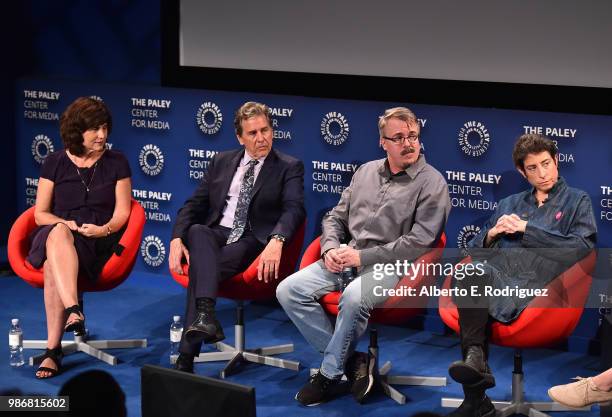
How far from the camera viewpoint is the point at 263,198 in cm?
614

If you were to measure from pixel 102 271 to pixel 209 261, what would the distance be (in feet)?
2.23

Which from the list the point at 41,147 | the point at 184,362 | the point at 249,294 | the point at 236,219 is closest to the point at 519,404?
the point at 249,294

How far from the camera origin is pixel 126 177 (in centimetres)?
632

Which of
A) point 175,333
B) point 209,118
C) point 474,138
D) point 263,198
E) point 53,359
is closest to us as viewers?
point 53,359

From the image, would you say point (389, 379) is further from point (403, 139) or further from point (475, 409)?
point (403, 139)

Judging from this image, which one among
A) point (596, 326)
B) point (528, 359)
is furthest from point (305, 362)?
point (596, 326)

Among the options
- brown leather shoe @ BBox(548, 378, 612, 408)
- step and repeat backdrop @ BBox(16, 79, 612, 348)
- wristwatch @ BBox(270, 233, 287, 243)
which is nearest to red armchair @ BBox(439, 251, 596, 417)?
brown leather shoe @ BBox(548, 378, 612, 408)

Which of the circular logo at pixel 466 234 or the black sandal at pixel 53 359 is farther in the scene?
the circular logo at pixel 466 234

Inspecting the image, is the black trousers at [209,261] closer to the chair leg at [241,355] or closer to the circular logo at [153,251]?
the chair leg at [241,355]

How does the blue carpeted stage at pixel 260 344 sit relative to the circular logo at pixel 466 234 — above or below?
below

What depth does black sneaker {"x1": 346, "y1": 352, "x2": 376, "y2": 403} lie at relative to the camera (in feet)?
18.4

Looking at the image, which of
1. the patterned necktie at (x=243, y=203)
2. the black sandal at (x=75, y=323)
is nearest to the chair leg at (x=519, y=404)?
the patterned necktie at (x=243, y=203)

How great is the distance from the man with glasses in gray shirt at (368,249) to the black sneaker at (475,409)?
514mm

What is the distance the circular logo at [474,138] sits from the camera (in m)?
6.41
